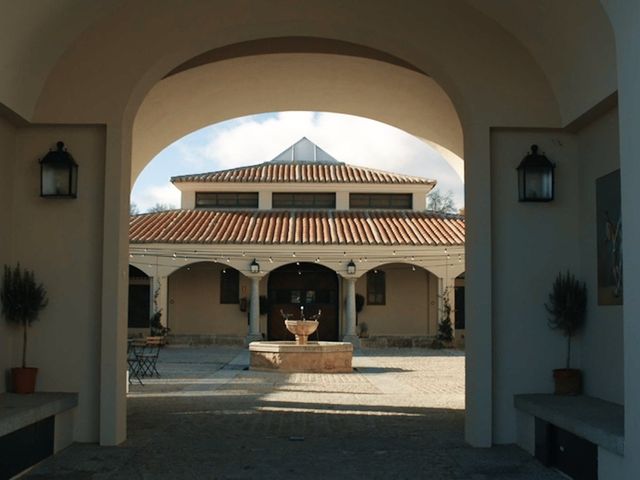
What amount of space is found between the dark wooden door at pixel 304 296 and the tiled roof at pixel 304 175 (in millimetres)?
3686

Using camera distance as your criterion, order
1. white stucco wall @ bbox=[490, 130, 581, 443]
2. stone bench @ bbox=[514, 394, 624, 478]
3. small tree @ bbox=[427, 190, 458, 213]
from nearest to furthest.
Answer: stone bench @ bbox=[514, 394, 624, 478]
white stucco wall @ bbox=[490, 130, 581, 443]
small tree @ bbox=[427, 190, 458, 213]

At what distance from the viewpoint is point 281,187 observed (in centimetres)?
3188

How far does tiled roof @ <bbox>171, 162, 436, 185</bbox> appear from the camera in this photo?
31828 mm

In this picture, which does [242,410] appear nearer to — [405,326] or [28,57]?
[28,57]

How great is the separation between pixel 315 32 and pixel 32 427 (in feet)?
14.1

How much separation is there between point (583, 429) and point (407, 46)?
382cm

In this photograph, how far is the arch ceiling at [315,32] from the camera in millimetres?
7648

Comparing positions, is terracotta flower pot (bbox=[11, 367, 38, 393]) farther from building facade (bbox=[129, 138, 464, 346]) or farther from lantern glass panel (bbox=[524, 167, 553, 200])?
building facade (bbox=[129, 138, 464, 346])

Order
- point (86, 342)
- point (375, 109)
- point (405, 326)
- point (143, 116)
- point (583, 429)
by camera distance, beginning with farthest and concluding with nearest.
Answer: point (405, 326) < point (375, 109) < point (143, 116) < point (86, 342) < point (583, 429)

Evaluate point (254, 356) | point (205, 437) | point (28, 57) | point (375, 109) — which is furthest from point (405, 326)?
point (28, 57)

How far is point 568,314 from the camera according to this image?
24.5 ft

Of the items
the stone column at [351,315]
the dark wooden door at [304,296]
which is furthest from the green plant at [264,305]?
the stone column at [351,315]

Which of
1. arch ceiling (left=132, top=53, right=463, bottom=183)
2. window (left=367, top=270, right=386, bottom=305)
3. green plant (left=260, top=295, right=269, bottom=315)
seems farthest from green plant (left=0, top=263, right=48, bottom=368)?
window (left=367, top=270, right=386, bottom=305)

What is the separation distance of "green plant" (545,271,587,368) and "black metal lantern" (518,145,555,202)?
0.78 m
